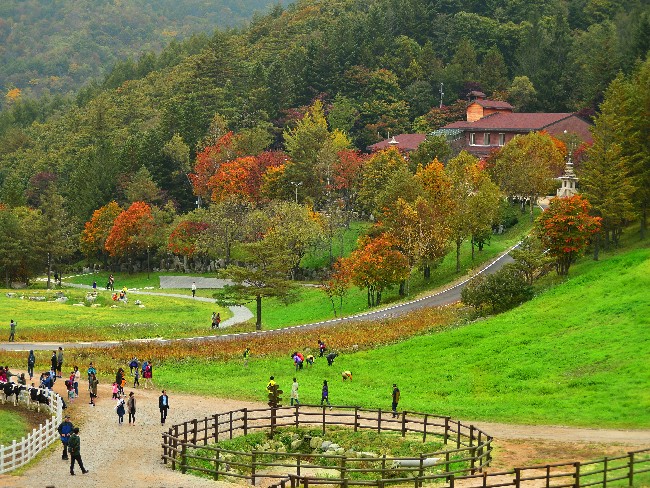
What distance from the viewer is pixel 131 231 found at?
11856cm

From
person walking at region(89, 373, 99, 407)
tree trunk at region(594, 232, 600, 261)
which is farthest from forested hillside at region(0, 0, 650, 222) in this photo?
person walking at region(89, 373, 99, 407)

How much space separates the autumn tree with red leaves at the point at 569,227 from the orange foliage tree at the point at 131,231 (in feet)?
194

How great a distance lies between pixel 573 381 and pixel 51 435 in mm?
23752

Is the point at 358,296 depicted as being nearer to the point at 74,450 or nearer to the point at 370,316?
the point at 370,316

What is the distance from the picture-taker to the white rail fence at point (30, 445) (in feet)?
115

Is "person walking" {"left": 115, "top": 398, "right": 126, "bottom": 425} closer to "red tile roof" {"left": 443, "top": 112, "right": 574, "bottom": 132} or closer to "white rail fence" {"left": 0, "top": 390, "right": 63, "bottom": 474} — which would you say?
"white rail fence" {"left": 0, "top": 390, "right": 63, "bottom": 474}

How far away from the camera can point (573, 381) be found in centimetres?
4766

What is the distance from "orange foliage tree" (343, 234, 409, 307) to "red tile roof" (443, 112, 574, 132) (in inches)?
2058

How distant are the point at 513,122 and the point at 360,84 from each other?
38.3m

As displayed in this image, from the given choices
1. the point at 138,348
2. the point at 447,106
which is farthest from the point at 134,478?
the point at 447,106

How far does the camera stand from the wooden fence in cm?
3525

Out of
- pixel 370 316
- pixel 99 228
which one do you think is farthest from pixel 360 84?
pixel 370 316

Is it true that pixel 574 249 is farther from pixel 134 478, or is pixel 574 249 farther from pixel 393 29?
pixel 393 29

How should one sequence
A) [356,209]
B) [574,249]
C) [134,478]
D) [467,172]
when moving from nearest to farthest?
[134,478] < [574,249] < [467,172] < [356,209]
